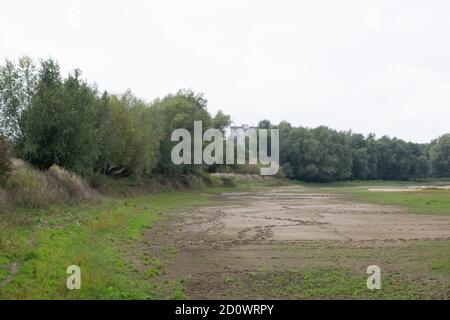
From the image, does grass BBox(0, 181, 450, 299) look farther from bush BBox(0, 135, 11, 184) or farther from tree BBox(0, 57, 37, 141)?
tree BBox(0, 57, 37, 141)

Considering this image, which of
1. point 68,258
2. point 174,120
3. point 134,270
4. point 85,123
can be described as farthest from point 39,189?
point 174,120

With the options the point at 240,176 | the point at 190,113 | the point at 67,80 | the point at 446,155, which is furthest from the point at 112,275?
the point at 446,155

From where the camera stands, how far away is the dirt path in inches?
575

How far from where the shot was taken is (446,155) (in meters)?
171

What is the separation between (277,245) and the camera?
21688mm

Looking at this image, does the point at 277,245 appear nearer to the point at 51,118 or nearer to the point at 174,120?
the point at 51,118

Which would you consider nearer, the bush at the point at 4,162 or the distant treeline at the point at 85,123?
the bush at the point at 4,162

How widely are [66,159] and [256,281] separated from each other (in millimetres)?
26899

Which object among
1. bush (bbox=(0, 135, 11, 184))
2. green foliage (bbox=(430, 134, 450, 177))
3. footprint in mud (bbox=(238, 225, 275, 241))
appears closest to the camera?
footprint in mud (bbox=(238, 225, 275, 241))

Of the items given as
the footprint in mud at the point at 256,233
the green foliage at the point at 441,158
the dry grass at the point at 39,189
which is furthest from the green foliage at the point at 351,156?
the footprint in mud at the point at 256,233

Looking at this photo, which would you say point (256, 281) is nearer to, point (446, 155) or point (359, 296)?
point (359, 296)

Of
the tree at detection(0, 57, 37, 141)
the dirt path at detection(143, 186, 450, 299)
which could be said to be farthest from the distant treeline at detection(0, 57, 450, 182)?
the dirt path at detection(143, 186, 450, 299)

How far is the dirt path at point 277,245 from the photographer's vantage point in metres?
14.6

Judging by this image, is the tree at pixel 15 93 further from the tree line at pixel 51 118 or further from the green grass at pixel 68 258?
the green grass at pixel 68 258
